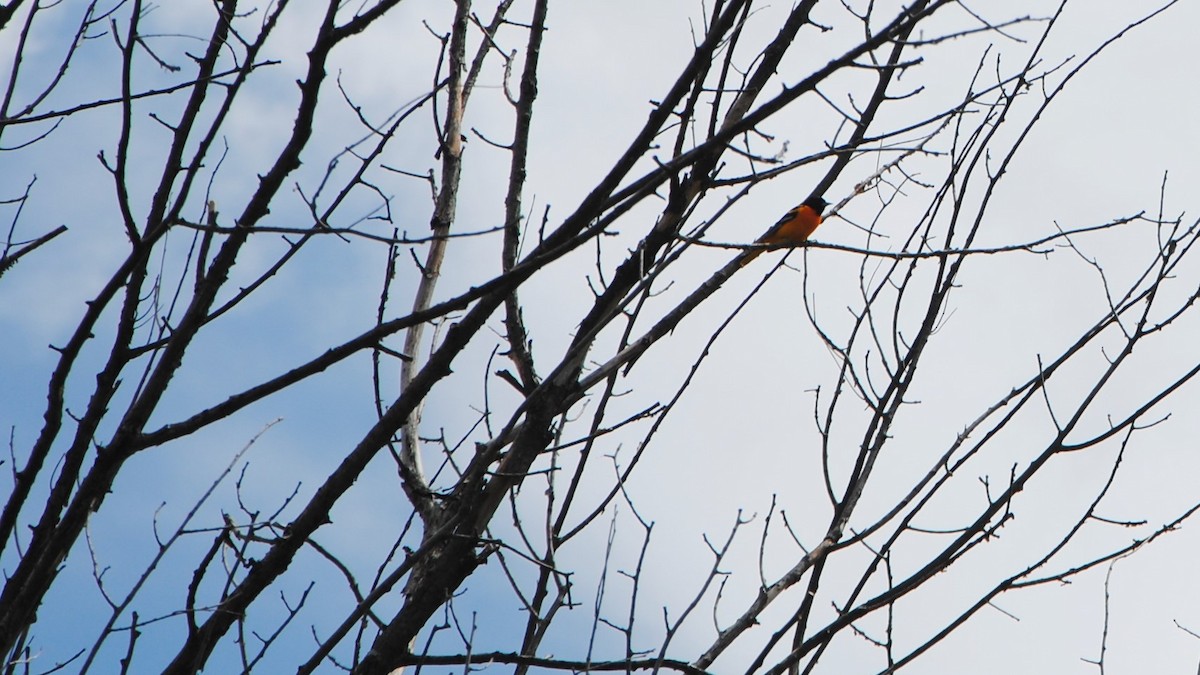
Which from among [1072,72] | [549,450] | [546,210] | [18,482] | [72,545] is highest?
[1072,72]

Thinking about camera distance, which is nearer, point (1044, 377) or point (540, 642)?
point (540, 642)

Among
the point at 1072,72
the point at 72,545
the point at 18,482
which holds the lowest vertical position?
the point at 72,545

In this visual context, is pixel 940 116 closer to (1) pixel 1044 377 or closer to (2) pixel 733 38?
(2) pixel 733 38

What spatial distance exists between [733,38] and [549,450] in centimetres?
114

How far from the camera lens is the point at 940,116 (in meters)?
2.23

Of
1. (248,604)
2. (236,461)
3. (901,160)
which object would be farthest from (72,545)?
(901,160)

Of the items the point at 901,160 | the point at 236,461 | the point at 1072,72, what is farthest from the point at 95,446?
the point at 1072,72

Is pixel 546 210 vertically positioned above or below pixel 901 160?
below

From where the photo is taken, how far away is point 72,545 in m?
2.01

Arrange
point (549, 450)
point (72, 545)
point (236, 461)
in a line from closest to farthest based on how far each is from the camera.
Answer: point (72, 545)
point (549, 450)
point (236, 461)

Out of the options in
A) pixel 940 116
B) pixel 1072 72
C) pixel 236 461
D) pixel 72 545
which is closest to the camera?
pixel 72 545

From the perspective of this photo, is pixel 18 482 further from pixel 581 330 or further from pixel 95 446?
pixel 581 330

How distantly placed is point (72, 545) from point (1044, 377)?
2518 millimetres

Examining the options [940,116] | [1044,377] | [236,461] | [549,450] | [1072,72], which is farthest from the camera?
[1072,72]
